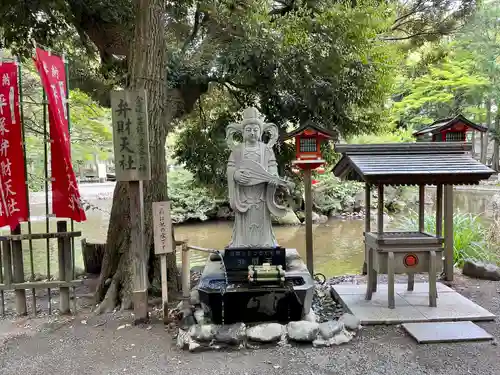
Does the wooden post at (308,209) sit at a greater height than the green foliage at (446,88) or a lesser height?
lesser

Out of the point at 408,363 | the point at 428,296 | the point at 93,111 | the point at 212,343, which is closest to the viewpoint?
the point at 408,363

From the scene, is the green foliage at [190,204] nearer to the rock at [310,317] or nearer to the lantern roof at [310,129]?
the lantern roof at [310,129]

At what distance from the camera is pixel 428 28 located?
9.30 meters

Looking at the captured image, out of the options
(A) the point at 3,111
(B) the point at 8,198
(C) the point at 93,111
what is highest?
(C) the point at 93,111

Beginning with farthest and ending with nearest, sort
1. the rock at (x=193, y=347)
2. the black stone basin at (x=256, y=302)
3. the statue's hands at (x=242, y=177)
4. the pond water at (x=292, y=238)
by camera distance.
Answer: the pond water at (x=292, y=238) < the statue's hands at (x=242, y=177) < the black stone basin at (x=256, y=302) < the rock at (x=193, y=347)

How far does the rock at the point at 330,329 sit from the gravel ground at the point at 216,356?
196 mm

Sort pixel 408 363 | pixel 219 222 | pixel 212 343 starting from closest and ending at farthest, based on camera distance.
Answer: pixel 408 363
pixel 212 343
pixel 219 222

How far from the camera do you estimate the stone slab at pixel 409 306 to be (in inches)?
198

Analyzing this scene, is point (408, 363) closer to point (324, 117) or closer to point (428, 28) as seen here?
point (324, 117)

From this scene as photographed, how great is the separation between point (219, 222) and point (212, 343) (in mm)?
13881

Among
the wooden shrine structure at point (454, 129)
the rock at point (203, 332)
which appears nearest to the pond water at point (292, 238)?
the wooden shrine structure at point (454, 129)

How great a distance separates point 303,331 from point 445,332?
1729 mm

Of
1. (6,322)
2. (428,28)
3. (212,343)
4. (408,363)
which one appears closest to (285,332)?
(212,343)

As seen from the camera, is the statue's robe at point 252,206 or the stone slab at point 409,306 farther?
the statue's robe at point 252,206
